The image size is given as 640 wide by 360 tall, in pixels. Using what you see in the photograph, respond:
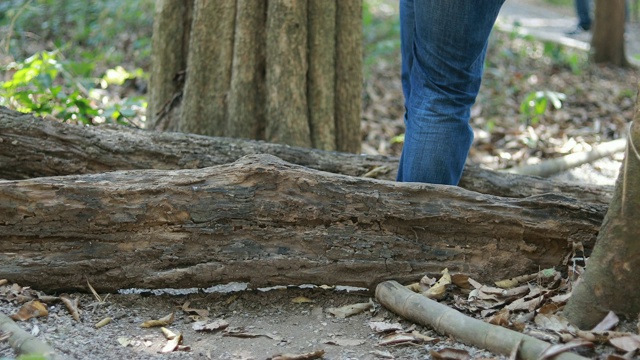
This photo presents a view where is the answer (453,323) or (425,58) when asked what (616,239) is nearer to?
(453,323)

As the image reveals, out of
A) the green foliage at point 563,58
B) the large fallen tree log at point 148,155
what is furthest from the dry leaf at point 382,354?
the green foliage at point 563,58

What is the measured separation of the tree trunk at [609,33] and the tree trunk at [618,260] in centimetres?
741

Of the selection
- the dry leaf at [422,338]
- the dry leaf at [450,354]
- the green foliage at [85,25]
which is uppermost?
the green foliage at [85,25]

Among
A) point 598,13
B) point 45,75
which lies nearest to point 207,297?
point 45,75

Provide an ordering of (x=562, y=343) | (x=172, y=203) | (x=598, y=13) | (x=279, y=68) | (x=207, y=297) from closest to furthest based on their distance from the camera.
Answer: (x=562, y=343) < (x=172, y=203) < (x=207, y=297) < (x=279, y=68) < (x=598, y=13)

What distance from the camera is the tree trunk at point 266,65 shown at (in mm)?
3559

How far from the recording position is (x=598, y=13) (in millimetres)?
8766

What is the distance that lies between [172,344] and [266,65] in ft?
5.97

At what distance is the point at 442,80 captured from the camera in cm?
262

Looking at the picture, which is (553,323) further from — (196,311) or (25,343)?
(25,343)

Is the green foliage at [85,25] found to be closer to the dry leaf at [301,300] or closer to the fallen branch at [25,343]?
the dry leaf at [301,300]

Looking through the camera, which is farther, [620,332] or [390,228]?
[390,228]

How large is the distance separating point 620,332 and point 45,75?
333 cm

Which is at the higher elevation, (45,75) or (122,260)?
(45,75)
